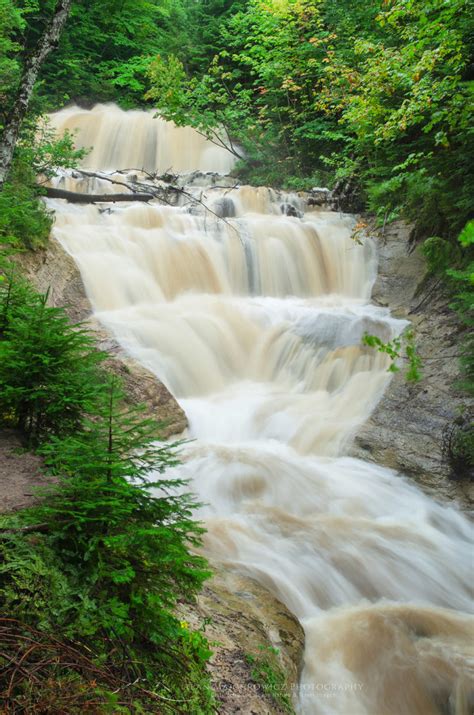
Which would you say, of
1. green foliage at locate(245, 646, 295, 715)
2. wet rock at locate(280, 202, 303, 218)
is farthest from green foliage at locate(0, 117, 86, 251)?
wet rock at locate(280, 202, 303, 218)

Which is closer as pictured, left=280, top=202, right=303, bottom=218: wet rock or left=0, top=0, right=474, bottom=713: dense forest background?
left=0, top=0, right=474, bottom=713: dense forest background

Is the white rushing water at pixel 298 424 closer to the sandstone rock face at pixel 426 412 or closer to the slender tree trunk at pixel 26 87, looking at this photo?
the sandstone rock face at pixel 426 412

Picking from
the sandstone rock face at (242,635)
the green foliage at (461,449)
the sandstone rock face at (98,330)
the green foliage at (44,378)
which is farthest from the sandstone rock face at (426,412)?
the green foliage at (44,378)

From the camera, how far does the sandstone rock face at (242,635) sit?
2.20m

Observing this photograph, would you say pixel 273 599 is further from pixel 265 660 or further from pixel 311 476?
pixel 311 476

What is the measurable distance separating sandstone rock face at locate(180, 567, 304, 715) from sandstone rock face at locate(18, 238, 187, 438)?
2.58 meters

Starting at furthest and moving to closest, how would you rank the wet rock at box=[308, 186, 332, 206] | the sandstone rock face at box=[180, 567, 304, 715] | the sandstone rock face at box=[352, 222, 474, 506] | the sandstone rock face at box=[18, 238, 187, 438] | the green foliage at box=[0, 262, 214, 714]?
the wet rock at box=[308, 186, 332, 206], the sandstone rock face at box=[18, 238, 187, 438], the sandstone rock face at box=[352, 222, 474, 506], the sandstone rock face at box=[180, 567, 304, 715], the green foliage at box=[0, 262, 214, 714]

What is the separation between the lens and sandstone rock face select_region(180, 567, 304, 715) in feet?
7.23

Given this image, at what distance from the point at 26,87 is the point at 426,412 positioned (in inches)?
233

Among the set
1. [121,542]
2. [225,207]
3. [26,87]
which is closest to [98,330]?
[26,87]

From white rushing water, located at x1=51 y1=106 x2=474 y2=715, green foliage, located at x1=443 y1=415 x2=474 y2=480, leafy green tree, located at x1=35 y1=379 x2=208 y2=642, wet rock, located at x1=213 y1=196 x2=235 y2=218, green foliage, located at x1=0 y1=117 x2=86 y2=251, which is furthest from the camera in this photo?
wet rock, located at x1=213 y1=196 x2=235 y2=218

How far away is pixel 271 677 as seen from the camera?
7.94 ft

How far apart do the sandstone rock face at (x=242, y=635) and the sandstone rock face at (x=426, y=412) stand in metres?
3.19

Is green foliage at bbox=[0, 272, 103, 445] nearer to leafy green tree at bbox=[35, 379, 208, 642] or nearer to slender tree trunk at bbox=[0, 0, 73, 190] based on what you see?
leafy green tree at bbox=[35, 379, 208, 642]
